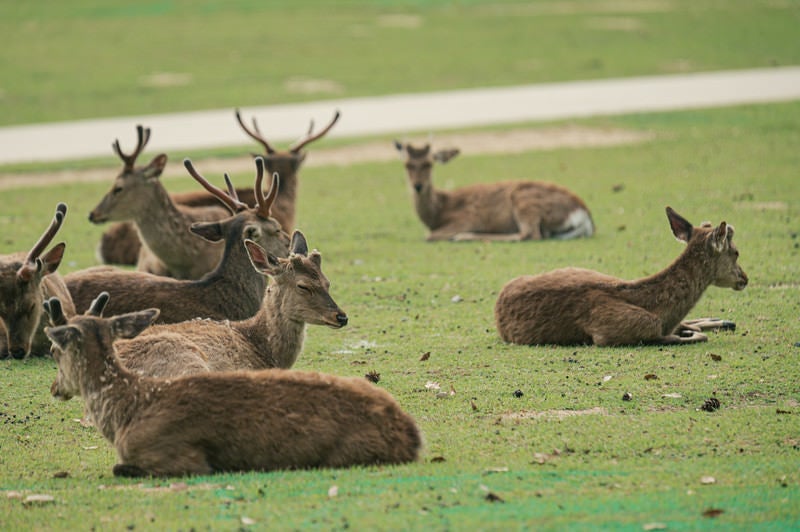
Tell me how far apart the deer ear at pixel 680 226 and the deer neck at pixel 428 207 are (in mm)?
5910

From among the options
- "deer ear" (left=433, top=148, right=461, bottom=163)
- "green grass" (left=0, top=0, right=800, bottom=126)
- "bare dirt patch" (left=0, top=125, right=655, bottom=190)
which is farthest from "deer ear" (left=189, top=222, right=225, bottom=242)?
"green grass" (left=0, top=0, right=800, bottom=126)

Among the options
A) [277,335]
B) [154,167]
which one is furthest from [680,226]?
[154,167]

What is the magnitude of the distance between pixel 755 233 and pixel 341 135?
9865 millimetres

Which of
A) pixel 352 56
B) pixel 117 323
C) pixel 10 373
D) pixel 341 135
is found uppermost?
pixel 352 56

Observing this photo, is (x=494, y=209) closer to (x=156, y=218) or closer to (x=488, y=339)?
(x=156, y=218)

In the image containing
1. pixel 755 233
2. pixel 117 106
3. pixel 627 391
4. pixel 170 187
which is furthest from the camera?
pixel 117 106

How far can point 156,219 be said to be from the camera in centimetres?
1274

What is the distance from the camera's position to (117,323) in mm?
7027

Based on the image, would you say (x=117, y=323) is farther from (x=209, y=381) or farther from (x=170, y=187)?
(x=170, y=187)

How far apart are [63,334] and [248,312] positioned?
10.4 feet

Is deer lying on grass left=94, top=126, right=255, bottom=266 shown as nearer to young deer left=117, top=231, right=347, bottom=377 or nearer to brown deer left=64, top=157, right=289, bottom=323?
brown deer left=64, top=157, right=289, bottom=323

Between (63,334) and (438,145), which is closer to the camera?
(63,334)

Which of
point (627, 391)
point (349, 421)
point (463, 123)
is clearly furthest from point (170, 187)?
point (349, 421)

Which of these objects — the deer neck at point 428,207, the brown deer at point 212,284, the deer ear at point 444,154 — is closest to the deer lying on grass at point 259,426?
the brown deer at point 212,284
